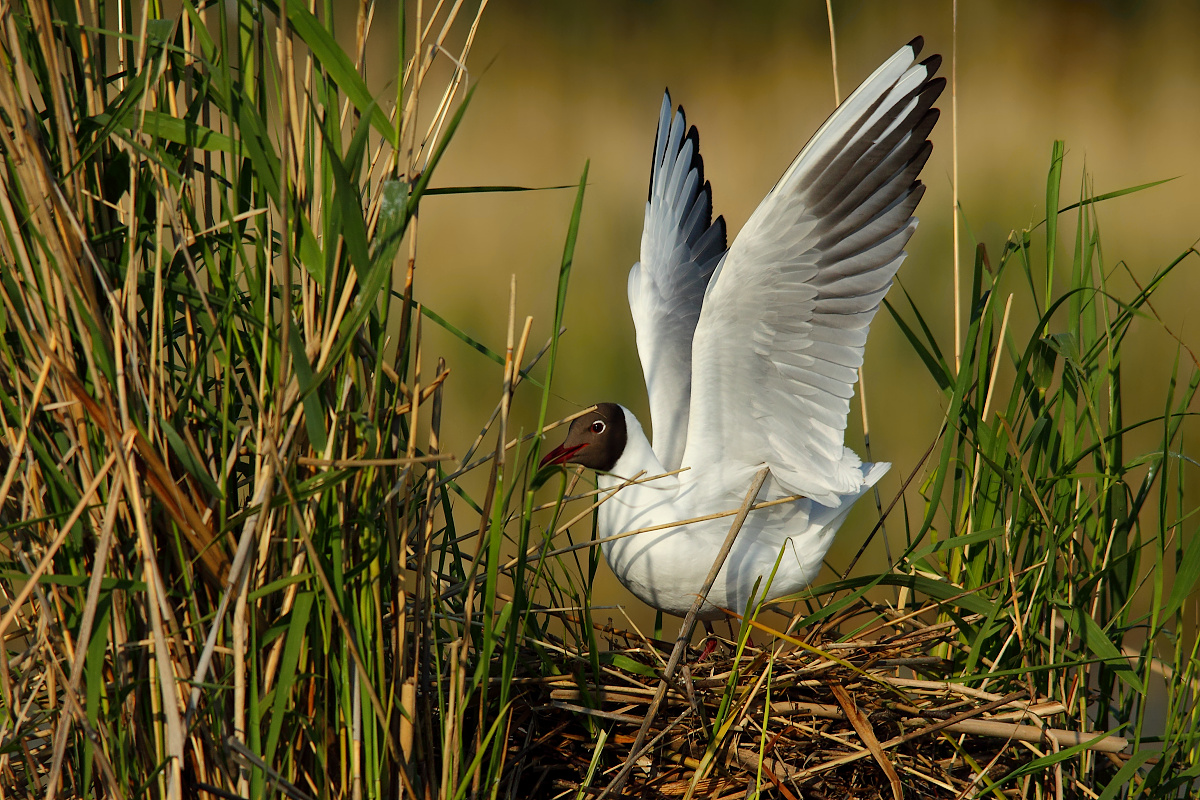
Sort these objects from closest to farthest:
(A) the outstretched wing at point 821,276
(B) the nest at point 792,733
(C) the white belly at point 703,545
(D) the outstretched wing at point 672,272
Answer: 1. (B) the nest at point 792,733
2. (A) the outstretched wing at point 821,276
3. (C) the white belly at point 703,545
4. (D) the outstretched wing at point 672,272

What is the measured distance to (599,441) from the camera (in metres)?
2.01

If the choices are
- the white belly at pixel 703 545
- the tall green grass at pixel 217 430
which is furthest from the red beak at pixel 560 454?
the tall green grass at pixel 217 430

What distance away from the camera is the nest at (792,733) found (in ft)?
4.29

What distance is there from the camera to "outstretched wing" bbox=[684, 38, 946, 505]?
150 centimetres

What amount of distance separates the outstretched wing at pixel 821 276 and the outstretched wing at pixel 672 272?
17.5 inches

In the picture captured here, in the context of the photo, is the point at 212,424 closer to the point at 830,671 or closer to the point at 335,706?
the point at 335,706

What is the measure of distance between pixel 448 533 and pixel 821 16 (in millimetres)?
3251

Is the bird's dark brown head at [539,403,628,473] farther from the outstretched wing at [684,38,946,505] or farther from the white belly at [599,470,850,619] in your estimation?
the outstretched wing at [684,38,946,505]

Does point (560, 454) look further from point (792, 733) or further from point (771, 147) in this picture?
point (771, 147)

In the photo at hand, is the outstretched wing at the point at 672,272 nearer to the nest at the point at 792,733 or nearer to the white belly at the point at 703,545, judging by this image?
the white belly at the point at 703,545

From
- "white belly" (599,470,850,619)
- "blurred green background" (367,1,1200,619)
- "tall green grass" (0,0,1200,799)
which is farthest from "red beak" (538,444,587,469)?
"blurred green background" (367,1,1200,619)

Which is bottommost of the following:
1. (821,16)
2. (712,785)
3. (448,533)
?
(712,785)

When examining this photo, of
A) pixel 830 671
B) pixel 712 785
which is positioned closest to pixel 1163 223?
pixel 830 671

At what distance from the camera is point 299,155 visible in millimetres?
932
